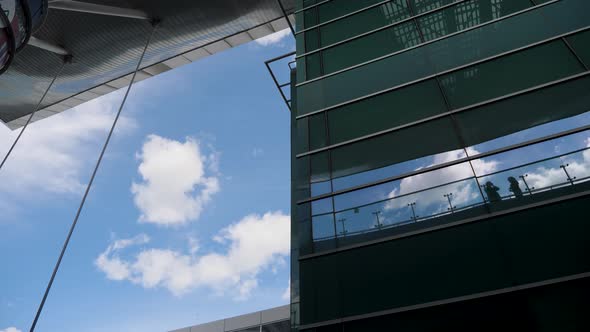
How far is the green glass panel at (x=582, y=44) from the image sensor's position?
6.48 metres

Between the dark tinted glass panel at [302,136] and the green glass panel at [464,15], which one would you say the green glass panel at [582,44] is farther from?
the dark tinted glass panel at [302,136]

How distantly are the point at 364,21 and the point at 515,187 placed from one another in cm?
607

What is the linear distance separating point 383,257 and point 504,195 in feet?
6.81

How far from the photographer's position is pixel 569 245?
16.0 ft

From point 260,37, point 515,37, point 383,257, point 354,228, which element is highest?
point 260,37

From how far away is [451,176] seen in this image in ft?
20.3

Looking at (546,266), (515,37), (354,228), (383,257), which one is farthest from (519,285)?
(515,37)

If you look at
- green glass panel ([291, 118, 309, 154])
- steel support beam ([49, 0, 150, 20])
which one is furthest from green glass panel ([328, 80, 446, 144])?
steel support beam ([49, 0, 150, 20])

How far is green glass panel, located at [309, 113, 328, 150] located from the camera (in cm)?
784

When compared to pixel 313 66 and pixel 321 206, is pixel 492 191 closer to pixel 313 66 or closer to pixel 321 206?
pixel 321 206

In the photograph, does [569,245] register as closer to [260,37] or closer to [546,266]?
[546,266]

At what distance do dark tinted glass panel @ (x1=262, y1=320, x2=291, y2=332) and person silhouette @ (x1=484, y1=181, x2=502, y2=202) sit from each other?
13.0m

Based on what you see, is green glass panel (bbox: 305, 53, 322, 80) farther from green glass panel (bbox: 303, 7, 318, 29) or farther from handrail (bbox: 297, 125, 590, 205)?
handrail (bbox: 297, 125, 590, 205)

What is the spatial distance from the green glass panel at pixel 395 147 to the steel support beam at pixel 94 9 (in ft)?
49.6
